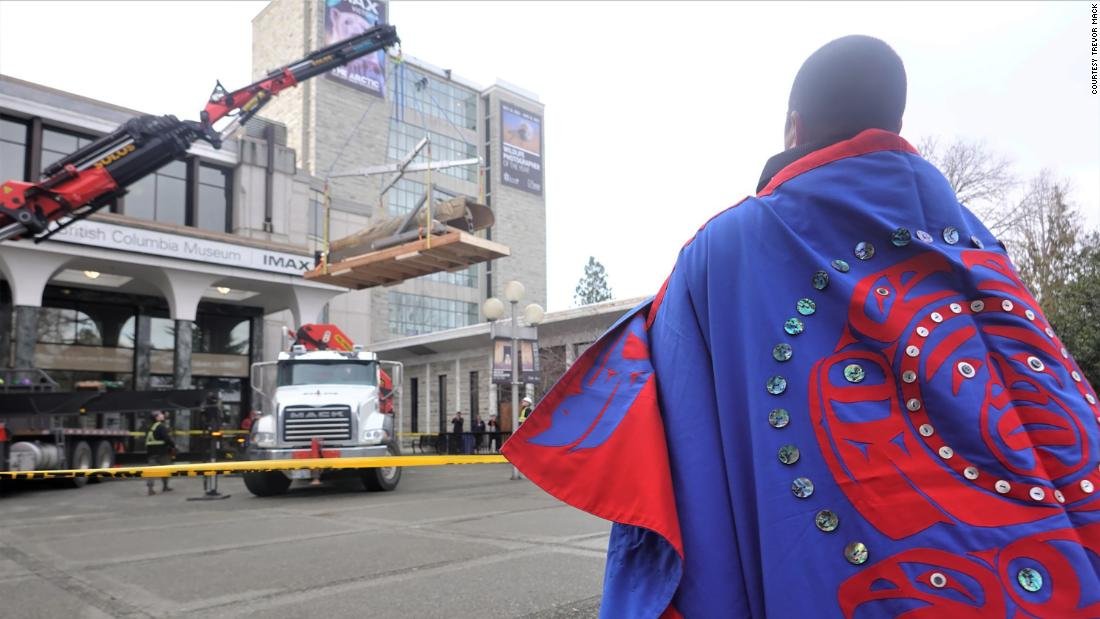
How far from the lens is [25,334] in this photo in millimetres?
21500

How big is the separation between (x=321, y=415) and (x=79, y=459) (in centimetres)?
701

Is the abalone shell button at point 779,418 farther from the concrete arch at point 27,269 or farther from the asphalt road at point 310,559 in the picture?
the concrete arch at point 27,269

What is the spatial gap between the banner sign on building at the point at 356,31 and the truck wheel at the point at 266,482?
4438 cm

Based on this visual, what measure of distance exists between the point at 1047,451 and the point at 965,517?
0.17 meters

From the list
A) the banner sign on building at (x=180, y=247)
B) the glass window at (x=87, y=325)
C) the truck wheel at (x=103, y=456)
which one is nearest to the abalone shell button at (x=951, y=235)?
the truck wheel at (x=103, y=456)

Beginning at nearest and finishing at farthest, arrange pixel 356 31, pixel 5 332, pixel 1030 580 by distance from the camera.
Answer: pixel 1030 580, pixel 5 332, pixel 356 31

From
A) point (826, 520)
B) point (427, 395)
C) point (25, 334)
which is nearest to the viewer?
point (826, 520)

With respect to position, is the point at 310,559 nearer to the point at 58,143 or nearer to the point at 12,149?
the point at 12,149

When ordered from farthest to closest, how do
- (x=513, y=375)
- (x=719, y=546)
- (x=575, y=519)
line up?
(x=513, y=375) → (x=575, y=519) → (x=719, y=546)

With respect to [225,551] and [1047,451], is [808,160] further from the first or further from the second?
[225,551]

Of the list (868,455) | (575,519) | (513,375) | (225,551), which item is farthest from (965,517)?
(513,375)

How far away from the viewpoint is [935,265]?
4.08 ft

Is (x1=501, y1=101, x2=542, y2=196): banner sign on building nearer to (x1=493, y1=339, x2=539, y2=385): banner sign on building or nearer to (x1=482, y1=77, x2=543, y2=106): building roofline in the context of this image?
(x1=482, y1=77, x2=543, y2=106): building roofline

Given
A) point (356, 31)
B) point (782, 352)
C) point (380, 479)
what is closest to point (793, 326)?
point (782, 352)
